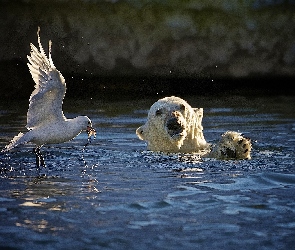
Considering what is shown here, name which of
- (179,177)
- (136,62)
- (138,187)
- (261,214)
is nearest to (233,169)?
(179,177)

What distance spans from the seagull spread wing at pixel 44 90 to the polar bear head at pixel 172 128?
1581mm

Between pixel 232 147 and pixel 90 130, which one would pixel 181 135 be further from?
pixel 90 130

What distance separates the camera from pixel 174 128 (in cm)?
1092

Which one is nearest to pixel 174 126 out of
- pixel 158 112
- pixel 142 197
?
pixel 158 112

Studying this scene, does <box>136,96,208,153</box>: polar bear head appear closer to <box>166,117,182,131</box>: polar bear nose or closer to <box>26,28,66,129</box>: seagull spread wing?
<box>166,117,182,131</box>: polar bear nose

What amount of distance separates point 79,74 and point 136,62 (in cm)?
121

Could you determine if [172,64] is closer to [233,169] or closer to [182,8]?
[182,8]

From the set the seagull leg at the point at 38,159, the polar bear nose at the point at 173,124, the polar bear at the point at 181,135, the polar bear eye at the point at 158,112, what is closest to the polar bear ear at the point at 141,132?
the polar bear at the point at 181,135

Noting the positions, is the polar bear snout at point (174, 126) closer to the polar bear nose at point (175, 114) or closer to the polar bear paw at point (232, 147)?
the polar bear nose at point (175, 114)

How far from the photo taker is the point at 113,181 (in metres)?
9.21

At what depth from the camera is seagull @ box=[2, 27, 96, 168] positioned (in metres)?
9.66

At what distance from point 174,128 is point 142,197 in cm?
275

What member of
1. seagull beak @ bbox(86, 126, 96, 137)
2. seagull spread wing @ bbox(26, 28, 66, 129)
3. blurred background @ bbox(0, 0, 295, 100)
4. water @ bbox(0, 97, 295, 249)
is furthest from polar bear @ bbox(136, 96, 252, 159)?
blurred background @ bbox(0, 0, 295, 100)

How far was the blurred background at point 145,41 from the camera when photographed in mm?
17125
